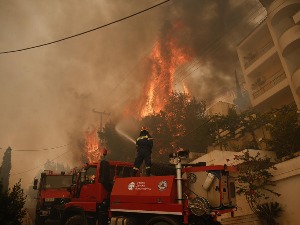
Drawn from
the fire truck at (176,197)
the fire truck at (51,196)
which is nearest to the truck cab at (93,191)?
the fire truck at (176,197)

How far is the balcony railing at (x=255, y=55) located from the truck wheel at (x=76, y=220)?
26196 mm

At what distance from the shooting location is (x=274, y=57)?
87.6ft

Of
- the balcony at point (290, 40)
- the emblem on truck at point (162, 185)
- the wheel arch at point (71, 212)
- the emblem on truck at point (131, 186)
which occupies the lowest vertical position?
the wheel arch at point (71, 212)

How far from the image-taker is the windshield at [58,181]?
14.8 meters

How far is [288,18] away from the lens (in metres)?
26.2

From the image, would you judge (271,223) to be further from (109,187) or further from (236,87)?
(236,87)

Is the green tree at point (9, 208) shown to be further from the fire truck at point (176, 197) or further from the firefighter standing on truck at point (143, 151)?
the firefighter standing on truck at point (143, 151)

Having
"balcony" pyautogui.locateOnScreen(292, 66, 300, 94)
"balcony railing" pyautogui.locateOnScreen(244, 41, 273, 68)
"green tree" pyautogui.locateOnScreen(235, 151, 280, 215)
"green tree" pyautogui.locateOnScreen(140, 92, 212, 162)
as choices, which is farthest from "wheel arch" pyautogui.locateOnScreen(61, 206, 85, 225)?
"balcony railing" pyautogui.locateOnScreen(244, 41, 273, 68)

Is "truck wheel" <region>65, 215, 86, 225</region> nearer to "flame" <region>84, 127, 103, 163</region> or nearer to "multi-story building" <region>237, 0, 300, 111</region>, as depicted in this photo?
"multi-story building" <region>237, 0, 300, 111</region>

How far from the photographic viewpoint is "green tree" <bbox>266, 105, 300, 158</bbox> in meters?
16.5

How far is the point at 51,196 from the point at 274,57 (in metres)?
24.5

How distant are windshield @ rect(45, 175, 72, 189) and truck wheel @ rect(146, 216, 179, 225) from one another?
9.00 meters

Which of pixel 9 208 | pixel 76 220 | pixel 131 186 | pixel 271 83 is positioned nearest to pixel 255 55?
pixel 271 83

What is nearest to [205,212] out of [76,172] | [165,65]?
[76,172]
